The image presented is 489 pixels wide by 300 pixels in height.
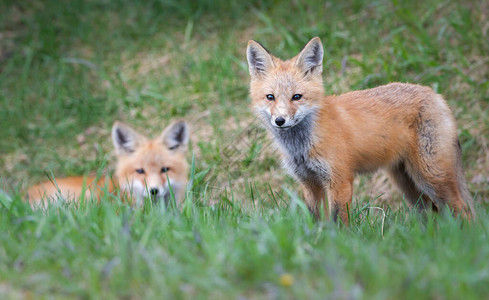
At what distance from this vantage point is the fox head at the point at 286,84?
4395 mm

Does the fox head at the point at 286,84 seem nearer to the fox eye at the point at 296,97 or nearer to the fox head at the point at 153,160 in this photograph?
the fox eye at the point at 296,97

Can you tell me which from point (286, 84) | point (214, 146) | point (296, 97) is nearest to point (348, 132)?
point (296, 97)

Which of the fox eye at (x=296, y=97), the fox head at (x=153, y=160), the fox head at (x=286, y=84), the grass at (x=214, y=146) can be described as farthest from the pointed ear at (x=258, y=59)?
the fox head at (x=153, y=160)

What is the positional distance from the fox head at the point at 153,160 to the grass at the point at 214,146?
1.09ft

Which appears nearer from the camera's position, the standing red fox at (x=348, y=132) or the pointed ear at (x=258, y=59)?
the standing red fox at (x=348, y=132)

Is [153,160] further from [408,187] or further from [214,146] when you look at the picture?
[408,187]

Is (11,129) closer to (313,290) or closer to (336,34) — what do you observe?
(336,34)

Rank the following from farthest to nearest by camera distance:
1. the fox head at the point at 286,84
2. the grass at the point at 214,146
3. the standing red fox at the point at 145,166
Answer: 1. the standing red fox at the point at 145,166
2. the fox head at the point at 286,84
3. the grass at the point at 214,146

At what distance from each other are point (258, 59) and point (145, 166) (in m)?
1.82

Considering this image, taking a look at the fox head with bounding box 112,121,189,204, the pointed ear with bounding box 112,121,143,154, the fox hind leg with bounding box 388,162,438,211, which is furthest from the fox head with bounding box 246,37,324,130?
the pointed ear with bounding box 112,121,143,154

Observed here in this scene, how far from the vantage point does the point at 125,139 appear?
6090 millimetres

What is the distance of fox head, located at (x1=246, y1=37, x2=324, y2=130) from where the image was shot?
173 inches

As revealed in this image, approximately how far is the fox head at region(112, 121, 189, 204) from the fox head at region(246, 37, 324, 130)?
Answer: 1.51 meters

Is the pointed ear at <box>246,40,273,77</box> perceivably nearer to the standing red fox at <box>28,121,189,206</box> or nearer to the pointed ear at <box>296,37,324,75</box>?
the pointed ear at <box>296,37,324,75</box>
